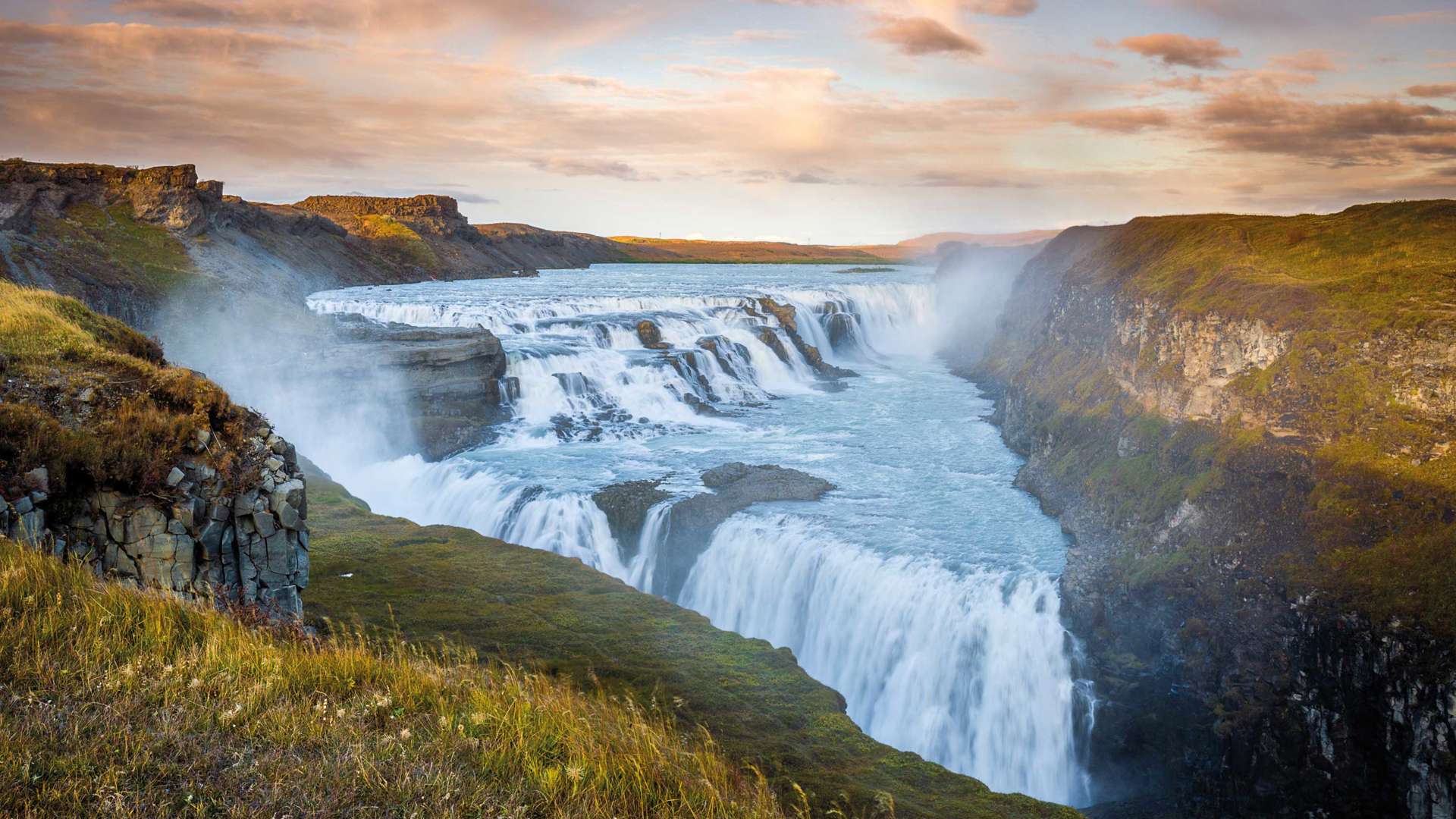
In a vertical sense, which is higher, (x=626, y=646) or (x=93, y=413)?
(x=93, y=413)

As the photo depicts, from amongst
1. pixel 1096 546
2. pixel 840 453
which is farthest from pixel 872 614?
pixel 840 453

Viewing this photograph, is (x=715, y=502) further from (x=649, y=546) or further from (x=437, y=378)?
(x=437, y=378)

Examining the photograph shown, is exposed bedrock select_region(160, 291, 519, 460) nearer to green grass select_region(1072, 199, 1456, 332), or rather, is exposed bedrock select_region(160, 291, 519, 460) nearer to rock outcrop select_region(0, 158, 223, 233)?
green grass select_region(1072, 199, 1456, 332)

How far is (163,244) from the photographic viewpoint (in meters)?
66.5

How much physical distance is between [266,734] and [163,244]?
75315mm

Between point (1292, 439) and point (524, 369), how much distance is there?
29.1 metres

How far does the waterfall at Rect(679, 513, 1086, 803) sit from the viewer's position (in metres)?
16.1

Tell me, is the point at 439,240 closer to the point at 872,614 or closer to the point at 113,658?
the point at 872,614

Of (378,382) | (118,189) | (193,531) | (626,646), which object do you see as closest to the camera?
(193,531)

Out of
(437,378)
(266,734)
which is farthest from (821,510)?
Answer: (266,734)

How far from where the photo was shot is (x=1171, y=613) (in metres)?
16.4

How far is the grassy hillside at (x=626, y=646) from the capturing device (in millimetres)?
10258

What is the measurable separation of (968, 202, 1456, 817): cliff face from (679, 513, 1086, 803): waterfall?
3.21 feet

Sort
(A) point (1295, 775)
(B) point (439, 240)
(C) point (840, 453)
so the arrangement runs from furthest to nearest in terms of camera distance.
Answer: (B) point (439, 240), (C) point (840, 453), (A) point (1295, 775)
